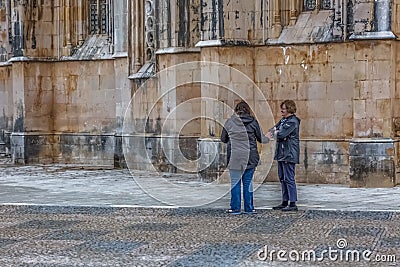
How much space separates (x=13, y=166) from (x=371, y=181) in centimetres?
1201

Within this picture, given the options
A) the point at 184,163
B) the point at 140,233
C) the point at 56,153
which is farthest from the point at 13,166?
Result: the point at 140,233

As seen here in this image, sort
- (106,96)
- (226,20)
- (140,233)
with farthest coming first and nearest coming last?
(106,96), (226,20), (140,233)

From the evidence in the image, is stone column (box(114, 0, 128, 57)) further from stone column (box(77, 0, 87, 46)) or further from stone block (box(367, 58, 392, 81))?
stone block (box(367, 58, 392, 81))

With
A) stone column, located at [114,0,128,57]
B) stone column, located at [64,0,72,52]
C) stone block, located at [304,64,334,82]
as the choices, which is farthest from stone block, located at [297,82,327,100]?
stone column, located at [64,0,72,52]

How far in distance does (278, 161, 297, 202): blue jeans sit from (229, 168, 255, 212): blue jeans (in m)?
0.54

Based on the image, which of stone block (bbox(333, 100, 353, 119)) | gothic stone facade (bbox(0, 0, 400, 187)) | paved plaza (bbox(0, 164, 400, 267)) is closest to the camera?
paved plaza (bbox(0, 164, 400, 267))

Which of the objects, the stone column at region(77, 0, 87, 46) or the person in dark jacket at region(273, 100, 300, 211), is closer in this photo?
the person in dark jacket at region(273, 100, 300, 211)

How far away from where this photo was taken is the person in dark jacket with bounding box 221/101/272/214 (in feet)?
47.1

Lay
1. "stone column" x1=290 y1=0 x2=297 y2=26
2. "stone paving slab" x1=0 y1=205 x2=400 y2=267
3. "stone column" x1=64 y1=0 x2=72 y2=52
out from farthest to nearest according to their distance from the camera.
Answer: "stone column" x1=64 y1=0 x2=72 y2=52 → "stone column" x1=290 y1=0 x2=297 y2=26 → "stone paving slab" x1=0 y1=205 x2=400 y2=267

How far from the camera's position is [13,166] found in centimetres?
2627

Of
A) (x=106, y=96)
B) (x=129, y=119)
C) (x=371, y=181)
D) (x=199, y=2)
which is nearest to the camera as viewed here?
(x=371, y=181)

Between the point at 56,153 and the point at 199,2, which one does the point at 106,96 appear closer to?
the point at 56,153

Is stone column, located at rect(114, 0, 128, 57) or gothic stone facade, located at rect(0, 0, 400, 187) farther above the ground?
stone column, located at rect(114, 0, 128, 57)

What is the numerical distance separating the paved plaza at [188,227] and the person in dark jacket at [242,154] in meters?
0.32
